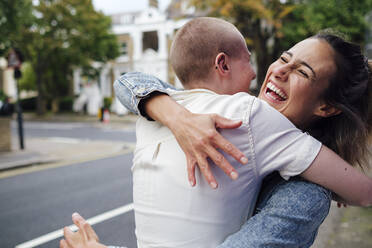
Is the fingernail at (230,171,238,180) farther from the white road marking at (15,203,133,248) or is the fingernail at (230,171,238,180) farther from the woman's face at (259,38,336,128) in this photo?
the white road marking at (15,203,133,248)

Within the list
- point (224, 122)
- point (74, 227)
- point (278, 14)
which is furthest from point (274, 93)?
point (278, 14)

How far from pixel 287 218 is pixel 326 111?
57 centimetres

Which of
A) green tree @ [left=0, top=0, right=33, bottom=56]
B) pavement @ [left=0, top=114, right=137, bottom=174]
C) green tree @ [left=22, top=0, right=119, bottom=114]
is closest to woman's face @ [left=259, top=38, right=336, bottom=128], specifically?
pavement @ [left=0, top=114, right=137, bottom=174]

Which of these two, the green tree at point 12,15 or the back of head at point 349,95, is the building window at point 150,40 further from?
the back of head at point 349,95

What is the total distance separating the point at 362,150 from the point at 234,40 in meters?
0.73

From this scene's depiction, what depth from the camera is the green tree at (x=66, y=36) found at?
74.4ft

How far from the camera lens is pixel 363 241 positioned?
341 centimetres

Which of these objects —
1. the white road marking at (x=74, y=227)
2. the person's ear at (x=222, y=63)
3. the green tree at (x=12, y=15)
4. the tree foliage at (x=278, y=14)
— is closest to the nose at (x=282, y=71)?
the person's ear at (x=222, y=63)

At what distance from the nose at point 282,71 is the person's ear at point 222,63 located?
30cm

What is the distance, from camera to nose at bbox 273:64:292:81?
1.43 meters

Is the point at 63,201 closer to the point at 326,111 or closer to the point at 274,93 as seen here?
the point at 274,93

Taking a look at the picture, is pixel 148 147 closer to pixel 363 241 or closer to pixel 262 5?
pixel 363 241

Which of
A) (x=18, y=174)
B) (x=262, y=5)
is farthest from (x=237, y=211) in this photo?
(x=262, y=5)

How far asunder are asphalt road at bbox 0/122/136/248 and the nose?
301 centimetres
